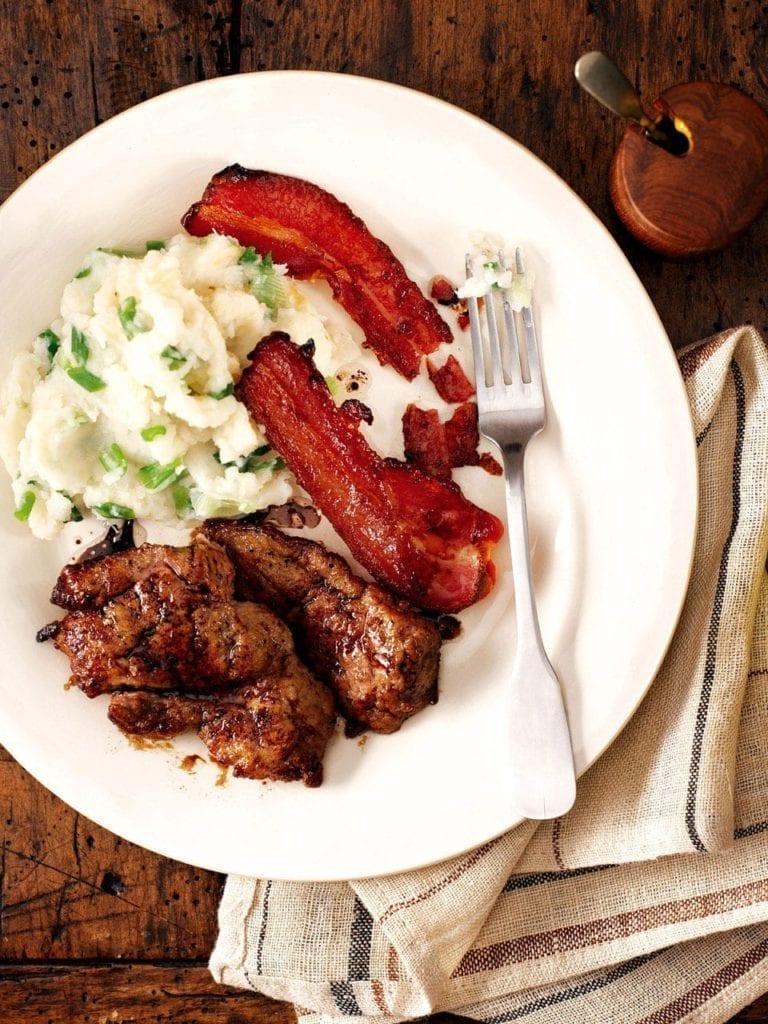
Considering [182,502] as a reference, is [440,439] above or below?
above

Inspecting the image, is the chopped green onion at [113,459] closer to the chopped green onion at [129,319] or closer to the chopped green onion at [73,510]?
the chopped green onion at [73,510]

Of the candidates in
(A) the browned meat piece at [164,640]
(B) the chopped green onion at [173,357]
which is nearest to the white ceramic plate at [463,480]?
(A) the browned meat piece at [164,640]

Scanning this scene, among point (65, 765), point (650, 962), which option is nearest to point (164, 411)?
point (65, 765)

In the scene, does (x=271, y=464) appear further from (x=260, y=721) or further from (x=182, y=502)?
(x=260, y=721)

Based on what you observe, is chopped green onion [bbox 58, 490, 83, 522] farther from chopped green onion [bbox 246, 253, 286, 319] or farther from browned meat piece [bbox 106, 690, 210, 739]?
chopped green onion [bbox 246, 253, 286, 319]

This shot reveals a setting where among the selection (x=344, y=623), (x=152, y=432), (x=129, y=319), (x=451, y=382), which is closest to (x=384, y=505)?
(x=344, y=623)

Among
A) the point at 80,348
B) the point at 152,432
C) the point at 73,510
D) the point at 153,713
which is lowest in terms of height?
the point at 153,713
